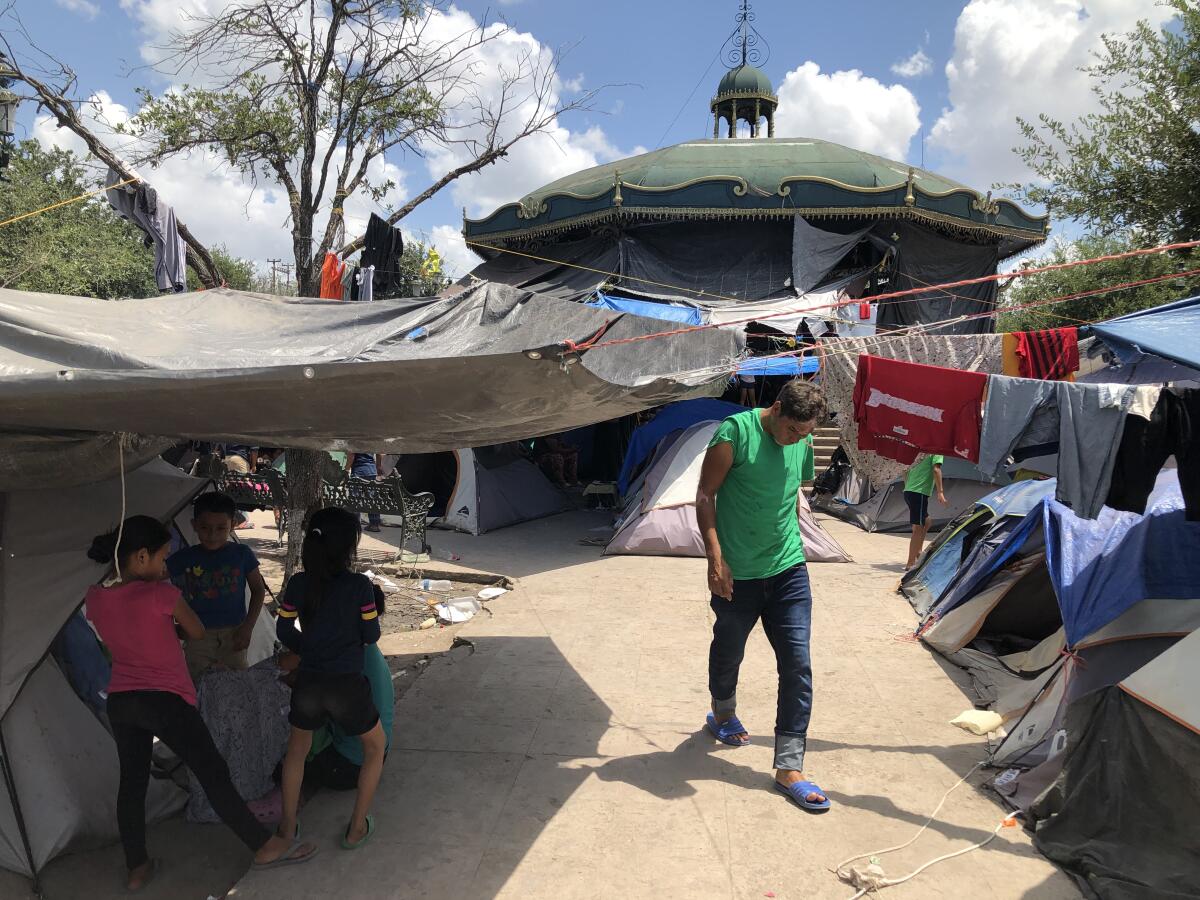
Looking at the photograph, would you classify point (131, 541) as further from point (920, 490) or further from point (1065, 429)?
point (920, 490)

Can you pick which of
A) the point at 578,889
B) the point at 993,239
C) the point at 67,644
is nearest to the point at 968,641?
the point at 578,889

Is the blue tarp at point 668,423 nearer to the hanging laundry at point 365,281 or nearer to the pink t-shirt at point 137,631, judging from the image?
the hanging laundry at point 365,281

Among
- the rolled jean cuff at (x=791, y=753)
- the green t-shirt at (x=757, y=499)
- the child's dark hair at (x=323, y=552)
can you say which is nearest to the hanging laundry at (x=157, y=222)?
the child's dark hair at (x=323, y=552)

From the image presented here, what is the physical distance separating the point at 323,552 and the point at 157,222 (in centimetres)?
553

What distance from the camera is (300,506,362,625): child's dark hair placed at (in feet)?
9.71

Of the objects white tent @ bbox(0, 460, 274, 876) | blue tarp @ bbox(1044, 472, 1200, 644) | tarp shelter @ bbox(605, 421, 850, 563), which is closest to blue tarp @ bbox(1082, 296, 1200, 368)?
blue tarp @ bbox(1044, 472, 1200, 644)

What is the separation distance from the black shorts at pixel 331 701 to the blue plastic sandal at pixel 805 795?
1.91 meters

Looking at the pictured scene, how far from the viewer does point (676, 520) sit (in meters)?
8.72

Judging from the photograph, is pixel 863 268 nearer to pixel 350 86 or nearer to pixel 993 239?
pixel 993 239

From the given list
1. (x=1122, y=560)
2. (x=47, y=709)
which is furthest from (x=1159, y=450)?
(x=47, y=709)

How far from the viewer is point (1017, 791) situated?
3.49 meters

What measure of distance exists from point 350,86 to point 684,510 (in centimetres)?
568

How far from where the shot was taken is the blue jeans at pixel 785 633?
11.5 feet

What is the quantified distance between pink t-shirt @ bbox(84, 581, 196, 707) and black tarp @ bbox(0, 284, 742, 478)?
2.02ft
